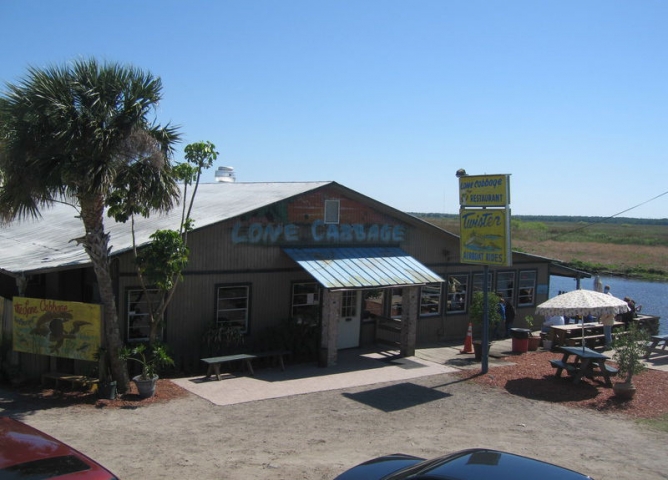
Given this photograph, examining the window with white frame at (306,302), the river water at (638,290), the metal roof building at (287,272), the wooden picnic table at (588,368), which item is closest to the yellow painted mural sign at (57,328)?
the metal roof building at (287,272)

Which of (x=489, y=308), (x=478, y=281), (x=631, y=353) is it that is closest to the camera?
(x=631, y=353)

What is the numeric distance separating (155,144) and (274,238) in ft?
15.6

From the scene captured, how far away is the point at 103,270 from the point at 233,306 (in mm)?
4002

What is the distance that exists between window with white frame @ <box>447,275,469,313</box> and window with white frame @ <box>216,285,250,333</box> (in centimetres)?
708

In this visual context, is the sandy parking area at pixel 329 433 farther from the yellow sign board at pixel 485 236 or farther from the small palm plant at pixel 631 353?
the yellow sign board at pixel 485 236

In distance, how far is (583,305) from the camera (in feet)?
47.6

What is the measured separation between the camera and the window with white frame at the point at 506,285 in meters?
20.7

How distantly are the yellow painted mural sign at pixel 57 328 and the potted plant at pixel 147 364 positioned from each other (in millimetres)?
694

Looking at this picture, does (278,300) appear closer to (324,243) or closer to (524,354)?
(324,243)

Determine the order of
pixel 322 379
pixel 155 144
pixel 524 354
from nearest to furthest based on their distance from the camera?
pixel 155 144 → pixel 322 379 → pixel 524 354

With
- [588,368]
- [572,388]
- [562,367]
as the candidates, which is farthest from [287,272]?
[588,368]

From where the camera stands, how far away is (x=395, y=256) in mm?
17547

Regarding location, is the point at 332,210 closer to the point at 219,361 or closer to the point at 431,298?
the point at 431,298

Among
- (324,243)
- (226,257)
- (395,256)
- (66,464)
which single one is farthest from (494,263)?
(66,464)
